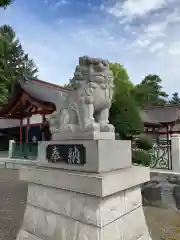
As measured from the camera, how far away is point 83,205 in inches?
96.3

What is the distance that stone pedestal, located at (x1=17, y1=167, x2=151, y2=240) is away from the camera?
232 cm

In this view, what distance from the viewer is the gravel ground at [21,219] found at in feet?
12.0

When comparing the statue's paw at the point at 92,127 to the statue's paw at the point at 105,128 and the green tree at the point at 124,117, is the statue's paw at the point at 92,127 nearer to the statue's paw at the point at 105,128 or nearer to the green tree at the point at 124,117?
the statue's paw at the point at 105,128

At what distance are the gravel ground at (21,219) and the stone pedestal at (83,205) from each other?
745 millimetres

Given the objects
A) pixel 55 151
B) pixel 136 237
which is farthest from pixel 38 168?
pixel 136 237

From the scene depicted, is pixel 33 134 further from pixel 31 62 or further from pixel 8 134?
pixel 31 62

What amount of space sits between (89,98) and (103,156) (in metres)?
0.79

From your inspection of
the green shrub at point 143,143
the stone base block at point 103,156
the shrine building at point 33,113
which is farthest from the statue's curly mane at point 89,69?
the green shrub at point 143,143

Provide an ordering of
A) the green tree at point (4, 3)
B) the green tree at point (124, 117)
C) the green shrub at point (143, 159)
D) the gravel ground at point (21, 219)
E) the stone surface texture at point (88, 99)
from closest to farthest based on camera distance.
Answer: the stone surface texture at point (88, 99) → the gravel ground at point (21, 219) → the green tree at point (4, 3) → the green shrub at point (143, 159) → the green tree at point (124, 117)

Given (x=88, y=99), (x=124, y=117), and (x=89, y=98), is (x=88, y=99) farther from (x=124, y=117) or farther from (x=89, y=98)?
(x=124, y=117)

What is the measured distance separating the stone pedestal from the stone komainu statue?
62 centimetres

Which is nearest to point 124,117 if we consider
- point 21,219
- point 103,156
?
point 21,219

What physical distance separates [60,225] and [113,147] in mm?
1162

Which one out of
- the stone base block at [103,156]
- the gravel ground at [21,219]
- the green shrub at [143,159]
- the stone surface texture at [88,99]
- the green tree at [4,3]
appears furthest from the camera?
the green shrub at [143,159]
